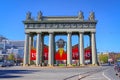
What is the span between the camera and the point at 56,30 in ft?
334

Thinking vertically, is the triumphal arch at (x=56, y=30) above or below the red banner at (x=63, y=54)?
above

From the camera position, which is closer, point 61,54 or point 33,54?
point 61,54

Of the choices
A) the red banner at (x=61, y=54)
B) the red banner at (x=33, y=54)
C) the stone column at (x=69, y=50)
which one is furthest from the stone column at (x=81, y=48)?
the red banner at (x=33, y=54)

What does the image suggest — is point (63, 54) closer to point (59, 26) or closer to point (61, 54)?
point (61, 54)

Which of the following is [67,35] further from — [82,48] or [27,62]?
[27,62]

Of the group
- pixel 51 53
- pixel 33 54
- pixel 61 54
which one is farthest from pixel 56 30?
pixel 33 54

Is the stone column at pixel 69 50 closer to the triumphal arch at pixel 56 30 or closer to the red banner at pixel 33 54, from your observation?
the triumphal arch at pixel 56 30

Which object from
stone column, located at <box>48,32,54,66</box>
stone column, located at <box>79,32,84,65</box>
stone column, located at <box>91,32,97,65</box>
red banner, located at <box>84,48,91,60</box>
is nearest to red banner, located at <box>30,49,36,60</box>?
stone column, located at <box>48,32,54,66</box>

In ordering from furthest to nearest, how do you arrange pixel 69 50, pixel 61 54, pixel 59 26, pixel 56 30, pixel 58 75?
1. pixel 56 30
2. pixel 59 26
3. pixel 69 50
4. pixel 61 54
5. pixel 58 75

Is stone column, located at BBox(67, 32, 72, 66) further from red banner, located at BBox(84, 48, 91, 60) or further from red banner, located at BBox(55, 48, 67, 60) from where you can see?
red banner, located at BBox(84, 48, 91, 60)

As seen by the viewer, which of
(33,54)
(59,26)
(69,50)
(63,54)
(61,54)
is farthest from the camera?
(59,26)

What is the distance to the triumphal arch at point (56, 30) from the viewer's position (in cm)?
9988

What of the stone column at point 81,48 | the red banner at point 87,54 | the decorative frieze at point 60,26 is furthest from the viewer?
the decorative frieze at point 60,26

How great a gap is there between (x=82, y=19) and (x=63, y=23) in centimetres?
680
